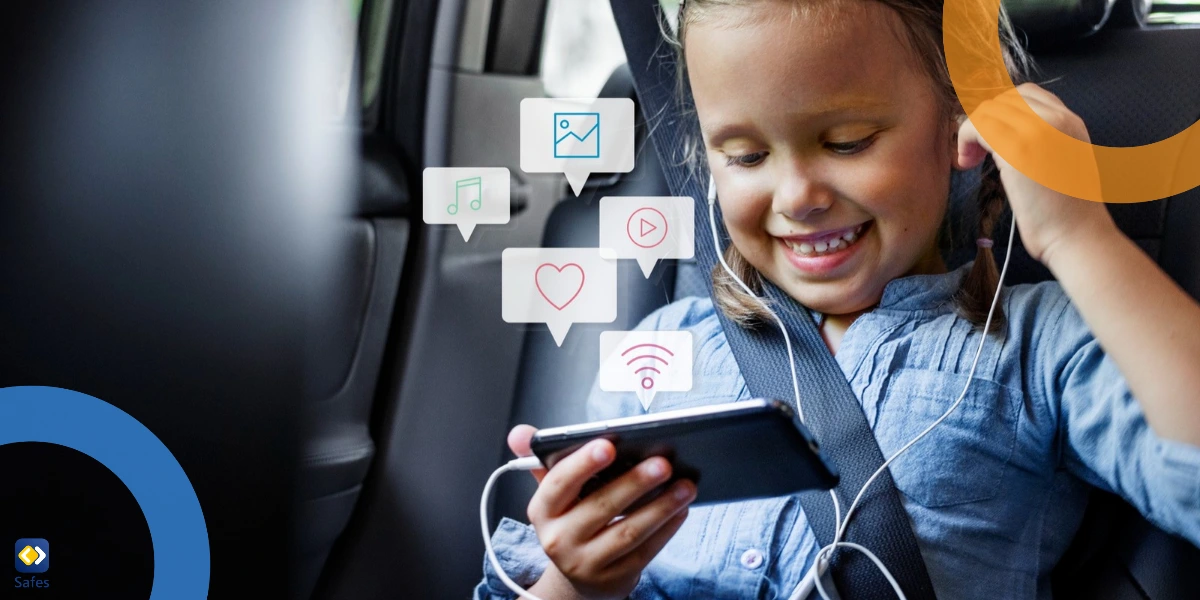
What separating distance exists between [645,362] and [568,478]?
17 cm

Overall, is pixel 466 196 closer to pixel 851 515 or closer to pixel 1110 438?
pixel 851 515

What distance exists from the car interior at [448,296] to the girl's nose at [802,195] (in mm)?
129

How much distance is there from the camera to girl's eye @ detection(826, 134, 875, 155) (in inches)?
34.4

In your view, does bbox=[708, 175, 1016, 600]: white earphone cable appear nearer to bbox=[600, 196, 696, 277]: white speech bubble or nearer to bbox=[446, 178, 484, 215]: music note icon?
bbox=[600, 196, 696, 277]: white speech bubble

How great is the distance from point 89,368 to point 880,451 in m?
0.79

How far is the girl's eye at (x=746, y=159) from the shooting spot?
0.91 metres

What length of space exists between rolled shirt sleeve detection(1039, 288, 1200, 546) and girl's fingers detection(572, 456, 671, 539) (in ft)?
1.11

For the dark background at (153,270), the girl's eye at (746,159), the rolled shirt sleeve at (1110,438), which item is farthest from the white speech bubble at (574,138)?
the rolled shirt sleeve at (1110,438)

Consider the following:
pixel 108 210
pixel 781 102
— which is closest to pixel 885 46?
pixel 781 102

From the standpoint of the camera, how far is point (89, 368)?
106cm

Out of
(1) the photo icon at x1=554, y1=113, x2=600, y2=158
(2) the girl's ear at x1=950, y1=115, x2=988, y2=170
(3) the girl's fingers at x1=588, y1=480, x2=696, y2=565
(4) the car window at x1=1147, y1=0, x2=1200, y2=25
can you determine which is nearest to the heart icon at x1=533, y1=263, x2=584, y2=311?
(1) the photo icon at x1=554, y1=113, x2=600, y2=158

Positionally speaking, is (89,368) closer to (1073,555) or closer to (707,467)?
(707,467)

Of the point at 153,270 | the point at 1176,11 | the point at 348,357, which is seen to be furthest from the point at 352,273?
the point at 1176,11

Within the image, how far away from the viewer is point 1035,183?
0.87m
